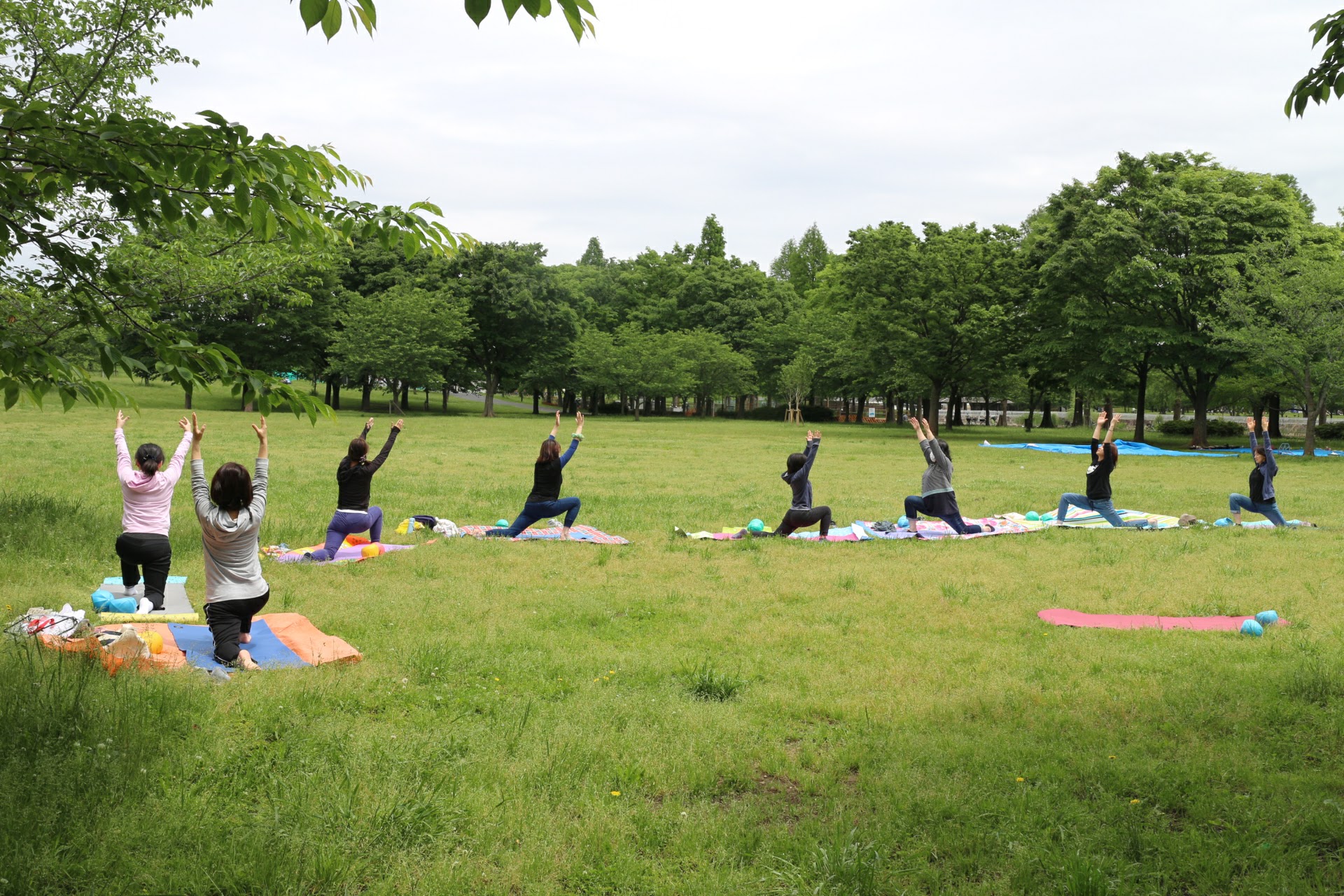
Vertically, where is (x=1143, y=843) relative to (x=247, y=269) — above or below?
below

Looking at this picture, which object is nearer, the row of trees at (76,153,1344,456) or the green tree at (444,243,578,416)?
the row of trees at (76,153,1344,456)

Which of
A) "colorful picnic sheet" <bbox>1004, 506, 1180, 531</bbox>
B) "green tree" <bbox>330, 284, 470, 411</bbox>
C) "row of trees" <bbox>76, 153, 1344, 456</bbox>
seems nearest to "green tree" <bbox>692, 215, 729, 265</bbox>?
"row of trees" <bbox>76, 153, 1344, 456</bbox>

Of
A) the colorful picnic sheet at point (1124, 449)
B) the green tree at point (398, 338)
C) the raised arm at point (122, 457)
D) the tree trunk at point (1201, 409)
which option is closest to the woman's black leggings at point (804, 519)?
the raised arm at point (122, 457)

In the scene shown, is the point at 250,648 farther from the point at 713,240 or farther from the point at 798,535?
the point at 713,240

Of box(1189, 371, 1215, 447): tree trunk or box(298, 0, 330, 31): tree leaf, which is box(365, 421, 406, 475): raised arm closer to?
box(298, 0, 330, 31): tree leaf

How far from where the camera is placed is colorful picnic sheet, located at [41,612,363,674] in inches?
227

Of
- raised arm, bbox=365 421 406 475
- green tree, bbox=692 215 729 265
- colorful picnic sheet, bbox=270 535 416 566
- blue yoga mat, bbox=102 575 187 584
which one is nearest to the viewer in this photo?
blue yoga mat, bbox=102 575 187 584

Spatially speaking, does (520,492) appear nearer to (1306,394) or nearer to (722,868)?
(722,868)

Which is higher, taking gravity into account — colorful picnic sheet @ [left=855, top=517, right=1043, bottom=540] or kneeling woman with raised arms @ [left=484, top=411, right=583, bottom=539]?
kneeling woman with raised arms @ [left=484, top=411, right=583, bottom=539]

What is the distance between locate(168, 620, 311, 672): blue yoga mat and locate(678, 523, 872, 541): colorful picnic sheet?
6.47 meters

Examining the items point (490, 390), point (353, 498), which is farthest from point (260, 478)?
point (490, 390)

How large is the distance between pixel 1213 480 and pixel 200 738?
950 inches

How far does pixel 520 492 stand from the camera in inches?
679

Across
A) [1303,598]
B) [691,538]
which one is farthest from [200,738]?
[1303,598]
